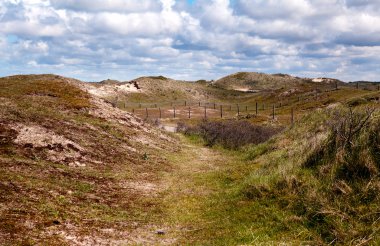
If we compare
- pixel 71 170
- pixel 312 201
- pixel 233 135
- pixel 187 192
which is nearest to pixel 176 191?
pixel 187 192

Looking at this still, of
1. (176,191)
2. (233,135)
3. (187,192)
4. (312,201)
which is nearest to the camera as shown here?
(312,201)

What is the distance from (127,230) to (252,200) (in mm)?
4730

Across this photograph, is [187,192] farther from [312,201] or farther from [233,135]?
[233,135]

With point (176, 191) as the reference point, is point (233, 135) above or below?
above

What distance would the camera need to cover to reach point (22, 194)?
38.7ft

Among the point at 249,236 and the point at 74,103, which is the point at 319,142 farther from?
the point at 74,103

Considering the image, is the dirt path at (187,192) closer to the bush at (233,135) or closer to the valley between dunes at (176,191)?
the valley between dunes at (176,191)

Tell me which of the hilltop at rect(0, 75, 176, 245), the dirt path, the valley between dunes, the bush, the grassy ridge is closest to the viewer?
the grassy ridge

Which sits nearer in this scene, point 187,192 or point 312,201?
point 312,201

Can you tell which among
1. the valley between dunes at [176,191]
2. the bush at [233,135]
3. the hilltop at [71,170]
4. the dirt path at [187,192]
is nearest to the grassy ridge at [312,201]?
the valley between dunes at [176,191]

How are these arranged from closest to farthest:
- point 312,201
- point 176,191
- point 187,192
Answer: point 312,201
point 187,192
point 176,191

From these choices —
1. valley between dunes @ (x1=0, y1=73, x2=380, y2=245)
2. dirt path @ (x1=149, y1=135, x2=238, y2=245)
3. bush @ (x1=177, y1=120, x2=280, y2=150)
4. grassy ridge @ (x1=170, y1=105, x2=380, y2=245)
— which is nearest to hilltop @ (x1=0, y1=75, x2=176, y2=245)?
valley between dunes @ (x1=0, y1=73, x2=380, y2=245)

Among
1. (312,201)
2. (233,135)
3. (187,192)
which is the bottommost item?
(187,192)

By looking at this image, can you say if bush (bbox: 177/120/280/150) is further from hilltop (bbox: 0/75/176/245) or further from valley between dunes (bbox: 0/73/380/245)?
valley between dunes (bbox: 0/73/380/245)
